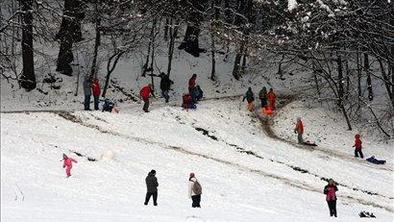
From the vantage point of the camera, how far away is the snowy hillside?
20.1m

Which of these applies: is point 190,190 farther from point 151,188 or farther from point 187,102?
point 187,102

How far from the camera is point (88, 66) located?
134ft

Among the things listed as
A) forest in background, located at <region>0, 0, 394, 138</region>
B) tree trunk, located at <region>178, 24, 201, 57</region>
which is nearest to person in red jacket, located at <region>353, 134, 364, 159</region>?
forest in background, located at <region>0, 0, 394, 138</region>

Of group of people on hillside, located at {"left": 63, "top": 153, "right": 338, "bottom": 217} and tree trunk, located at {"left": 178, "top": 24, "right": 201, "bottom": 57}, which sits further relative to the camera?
tree trunk, located at {"left": 178, "top": 24, "right": 201, "bottom": 57}

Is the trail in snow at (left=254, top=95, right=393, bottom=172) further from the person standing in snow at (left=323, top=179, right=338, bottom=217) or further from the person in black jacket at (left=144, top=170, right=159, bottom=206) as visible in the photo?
the person in black jacket at (left=144, top=170, right=159, bottom=206)

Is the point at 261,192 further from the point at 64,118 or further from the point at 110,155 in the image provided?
the point at 64,118

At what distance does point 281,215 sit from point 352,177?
7.95 metres

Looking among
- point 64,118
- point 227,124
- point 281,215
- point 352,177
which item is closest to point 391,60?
point 352,177

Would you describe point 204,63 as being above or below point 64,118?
above

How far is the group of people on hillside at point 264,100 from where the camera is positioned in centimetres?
3703

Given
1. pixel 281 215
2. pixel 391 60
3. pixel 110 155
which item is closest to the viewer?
pixel 281 215

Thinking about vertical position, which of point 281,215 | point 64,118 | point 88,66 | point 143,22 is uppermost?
point 143,22

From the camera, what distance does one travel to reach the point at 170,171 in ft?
83.7

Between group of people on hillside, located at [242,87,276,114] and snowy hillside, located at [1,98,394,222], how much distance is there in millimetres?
2340
